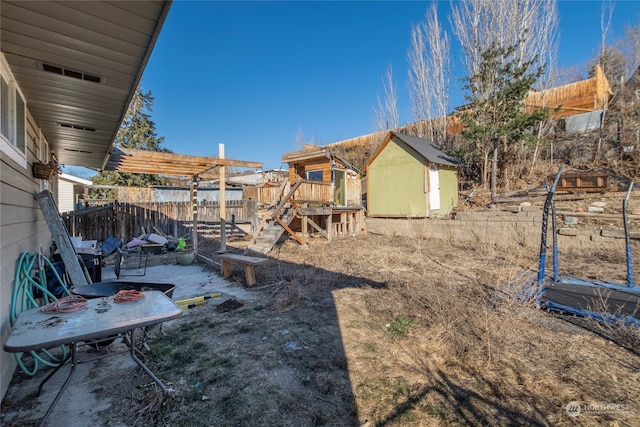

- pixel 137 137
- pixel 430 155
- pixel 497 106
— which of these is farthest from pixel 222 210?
pixel 137 137

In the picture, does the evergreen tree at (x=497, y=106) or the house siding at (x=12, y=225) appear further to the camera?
the evergreen tree at (x=497, y=106)

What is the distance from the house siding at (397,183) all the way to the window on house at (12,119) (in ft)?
37.8

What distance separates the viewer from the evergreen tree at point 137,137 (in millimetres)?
19531

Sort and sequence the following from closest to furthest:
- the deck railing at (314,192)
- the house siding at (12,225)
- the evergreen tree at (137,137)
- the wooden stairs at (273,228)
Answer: the house siding at (12,225) < the wooden stairs at (273,228) < the deck railing at (314,192) < the evergreen tree at (137,137)

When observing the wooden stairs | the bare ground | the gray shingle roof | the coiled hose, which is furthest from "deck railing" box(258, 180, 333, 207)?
the coiled hose

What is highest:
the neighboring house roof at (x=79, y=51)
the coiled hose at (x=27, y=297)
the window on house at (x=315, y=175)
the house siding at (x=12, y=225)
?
the window on house at (x=315, y=175)

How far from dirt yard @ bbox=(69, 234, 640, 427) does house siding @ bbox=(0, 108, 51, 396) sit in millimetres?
971

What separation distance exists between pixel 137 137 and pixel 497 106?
2249 cm

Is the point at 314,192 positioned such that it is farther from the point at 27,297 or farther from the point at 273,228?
the point at 27,297

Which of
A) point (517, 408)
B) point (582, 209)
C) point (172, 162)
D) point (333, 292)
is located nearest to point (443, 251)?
point (582, 209)

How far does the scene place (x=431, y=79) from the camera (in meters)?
19.1

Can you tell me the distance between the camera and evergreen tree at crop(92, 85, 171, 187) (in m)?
19.5

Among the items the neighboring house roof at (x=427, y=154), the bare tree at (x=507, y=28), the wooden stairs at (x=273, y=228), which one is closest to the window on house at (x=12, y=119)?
the wooden stairs at (x=273, y=228)

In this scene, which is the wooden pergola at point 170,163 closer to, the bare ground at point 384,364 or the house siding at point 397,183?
the bare ground at point 384,364
